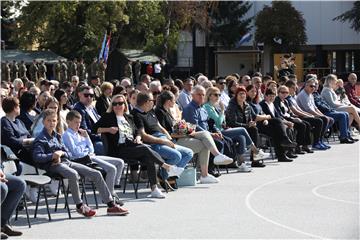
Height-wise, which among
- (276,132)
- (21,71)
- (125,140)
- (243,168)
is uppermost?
(21,71)

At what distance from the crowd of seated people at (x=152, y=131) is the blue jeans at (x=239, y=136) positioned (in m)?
0.02

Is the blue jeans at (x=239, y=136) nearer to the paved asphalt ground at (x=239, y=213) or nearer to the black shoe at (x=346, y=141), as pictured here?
the paved asphalt ground at (x=239, y=213)

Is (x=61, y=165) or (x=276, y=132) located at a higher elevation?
(x=61, y=165)

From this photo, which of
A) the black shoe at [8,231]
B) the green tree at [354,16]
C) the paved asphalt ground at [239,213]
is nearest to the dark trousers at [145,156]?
the paved asphalt ground at [239,213]

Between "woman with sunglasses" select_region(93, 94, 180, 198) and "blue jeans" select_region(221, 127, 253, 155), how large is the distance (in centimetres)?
291

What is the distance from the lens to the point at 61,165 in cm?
1002

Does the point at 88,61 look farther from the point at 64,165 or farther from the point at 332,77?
the point at 64,165

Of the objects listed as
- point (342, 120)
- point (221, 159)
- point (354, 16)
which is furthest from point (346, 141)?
point (354, 16)

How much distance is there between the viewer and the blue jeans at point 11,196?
8930 millimetres

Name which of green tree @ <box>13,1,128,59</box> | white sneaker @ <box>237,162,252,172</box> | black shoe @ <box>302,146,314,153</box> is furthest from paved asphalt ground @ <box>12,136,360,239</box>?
green tree @ <box>13,1,128,59</box>

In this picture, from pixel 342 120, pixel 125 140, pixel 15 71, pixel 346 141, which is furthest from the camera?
pixel 15 71

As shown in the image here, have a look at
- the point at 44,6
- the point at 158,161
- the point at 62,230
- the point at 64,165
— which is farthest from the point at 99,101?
the point at 44,6

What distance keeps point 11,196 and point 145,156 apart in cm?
302

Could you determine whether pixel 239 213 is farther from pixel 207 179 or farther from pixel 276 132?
pixel 276 132
